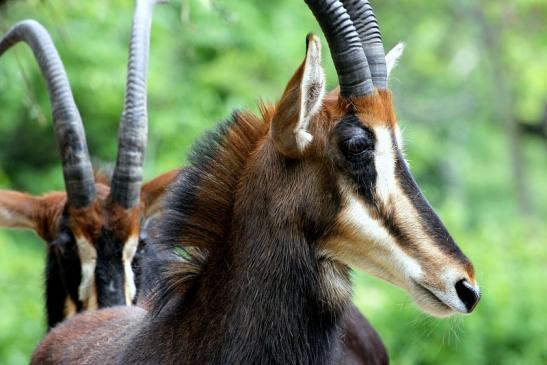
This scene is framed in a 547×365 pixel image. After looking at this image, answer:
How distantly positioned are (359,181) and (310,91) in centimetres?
46

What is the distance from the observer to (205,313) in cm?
527

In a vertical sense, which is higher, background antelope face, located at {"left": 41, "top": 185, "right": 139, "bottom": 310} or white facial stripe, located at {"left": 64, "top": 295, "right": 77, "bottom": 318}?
background antelope face, located at {"left": 41, "top": 185, "right": 139, "bottom": 310}

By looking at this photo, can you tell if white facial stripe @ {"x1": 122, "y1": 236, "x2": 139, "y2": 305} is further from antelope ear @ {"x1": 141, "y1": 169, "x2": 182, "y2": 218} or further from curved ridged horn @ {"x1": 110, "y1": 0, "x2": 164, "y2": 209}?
antelope ear @ {"x1": 141, "y1": 169, "x2": 182, "y2": 218}

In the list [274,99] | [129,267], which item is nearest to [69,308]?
[129,267]

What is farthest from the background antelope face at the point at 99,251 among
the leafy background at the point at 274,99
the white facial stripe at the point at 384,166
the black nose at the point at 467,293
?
the black nose at the point at 467,293

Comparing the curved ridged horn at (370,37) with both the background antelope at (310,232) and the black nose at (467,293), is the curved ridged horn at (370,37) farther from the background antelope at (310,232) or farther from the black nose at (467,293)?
the black nose at (467,293)

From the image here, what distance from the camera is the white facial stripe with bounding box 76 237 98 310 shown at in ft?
24.1

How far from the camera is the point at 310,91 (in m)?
5.04

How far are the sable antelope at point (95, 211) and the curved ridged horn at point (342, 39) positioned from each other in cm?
266

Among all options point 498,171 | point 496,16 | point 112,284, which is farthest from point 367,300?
point 498,171

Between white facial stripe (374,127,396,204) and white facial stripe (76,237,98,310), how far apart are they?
115 inches

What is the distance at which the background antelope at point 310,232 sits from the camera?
493 cm

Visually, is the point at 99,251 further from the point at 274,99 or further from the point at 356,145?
the point at 356,145

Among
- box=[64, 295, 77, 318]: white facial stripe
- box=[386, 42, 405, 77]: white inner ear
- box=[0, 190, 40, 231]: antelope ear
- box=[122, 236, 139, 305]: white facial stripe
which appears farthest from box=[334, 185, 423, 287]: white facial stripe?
box=[0, 190, 40, 231]: antelope ear
